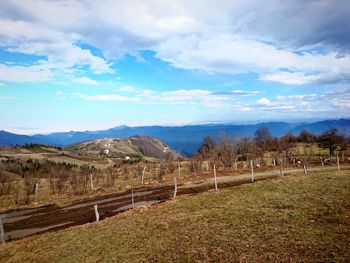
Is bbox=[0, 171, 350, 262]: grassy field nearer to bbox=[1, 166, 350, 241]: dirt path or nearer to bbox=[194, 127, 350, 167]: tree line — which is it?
bbox=[1, 166, 350, 241]: dirt path

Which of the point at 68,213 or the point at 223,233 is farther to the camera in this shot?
the point at 68,213

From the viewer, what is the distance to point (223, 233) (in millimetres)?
17297

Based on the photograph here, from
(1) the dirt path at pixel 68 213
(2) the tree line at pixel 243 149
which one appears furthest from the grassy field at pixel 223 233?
(2) the tree line at pixel 243 149

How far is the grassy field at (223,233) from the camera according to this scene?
14.4 metres

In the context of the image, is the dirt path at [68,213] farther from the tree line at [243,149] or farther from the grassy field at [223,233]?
the tree line at [243,149]

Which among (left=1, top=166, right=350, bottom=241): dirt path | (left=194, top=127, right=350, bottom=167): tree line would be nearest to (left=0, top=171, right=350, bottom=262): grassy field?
(left=1, top=166, right=350, bottom=241): dirt path

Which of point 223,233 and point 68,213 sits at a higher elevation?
point 223,233

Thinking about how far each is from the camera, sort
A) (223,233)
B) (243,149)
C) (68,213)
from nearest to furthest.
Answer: (223,233)
(68,213)
(243,149)

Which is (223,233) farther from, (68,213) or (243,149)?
(243,149)

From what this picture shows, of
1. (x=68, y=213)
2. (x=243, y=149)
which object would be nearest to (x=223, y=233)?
(x=68, y=213)

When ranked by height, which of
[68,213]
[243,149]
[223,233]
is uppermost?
[243,149]

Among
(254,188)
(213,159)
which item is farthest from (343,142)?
(254,188)

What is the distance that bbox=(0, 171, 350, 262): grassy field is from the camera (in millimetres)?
14398

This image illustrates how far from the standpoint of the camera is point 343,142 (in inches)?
3282
